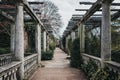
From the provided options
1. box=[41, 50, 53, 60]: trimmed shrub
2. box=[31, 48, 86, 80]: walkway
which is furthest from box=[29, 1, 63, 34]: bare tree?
box=[31, 48, 86, 80]: walkway

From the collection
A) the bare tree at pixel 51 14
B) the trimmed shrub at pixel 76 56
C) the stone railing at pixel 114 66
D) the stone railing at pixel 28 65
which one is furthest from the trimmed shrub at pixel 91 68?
the bare tree at pixel 51 14

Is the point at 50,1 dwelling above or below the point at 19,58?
above

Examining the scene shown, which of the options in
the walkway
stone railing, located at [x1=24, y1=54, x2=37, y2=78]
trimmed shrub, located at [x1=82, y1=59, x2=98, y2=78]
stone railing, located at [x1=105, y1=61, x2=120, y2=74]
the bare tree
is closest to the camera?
stone railing, located at [x1=105, y1=61, x2=120, y2=74]

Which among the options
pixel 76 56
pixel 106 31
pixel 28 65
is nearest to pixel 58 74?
pixel 28 65

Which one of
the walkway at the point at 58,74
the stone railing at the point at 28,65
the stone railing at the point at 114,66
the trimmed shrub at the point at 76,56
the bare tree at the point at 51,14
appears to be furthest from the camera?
the bare tree at the point at 51,14

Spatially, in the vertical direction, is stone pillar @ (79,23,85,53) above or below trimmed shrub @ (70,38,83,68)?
above

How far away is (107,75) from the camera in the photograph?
6.25m

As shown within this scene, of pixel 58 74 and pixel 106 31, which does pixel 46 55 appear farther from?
pixel 106 31

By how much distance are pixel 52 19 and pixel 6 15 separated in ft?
83.8

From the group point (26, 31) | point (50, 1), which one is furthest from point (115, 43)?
point (50, 1)

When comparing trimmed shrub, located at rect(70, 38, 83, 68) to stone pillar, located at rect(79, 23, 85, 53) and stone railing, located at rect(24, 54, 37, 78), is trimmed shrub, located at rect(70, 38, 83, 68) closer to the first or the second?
stone pillar, located at rect(79, 23, 85, 53)

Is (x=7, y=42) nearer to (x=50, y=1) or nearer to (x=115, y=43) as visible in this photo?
(x=115, y=43)

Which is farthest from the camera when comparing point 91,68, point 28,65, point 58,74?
point 58,74

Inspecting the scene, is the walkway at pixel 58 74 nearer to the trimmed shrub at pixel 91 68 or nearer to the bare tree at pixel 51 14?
the trimmed shrub at pixel 91 68
